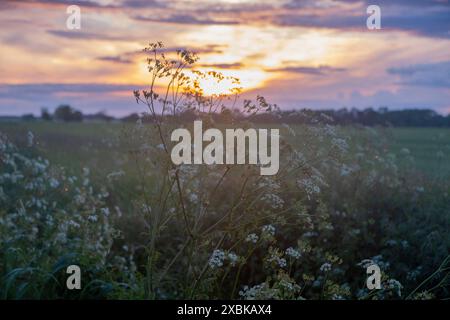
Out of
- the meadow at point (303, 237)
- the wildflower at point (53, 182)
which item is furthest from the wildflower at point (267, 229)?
the wildflower at point (53, 182)

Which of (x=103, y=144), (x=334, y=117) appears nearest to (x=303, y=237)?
(x=334, y=117)

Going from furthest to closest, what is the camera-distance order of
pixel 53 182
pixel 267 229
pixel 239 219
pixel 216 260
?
pixel 53 182 < pixel 239 219 < pixel 267 229 < pixel 216 260

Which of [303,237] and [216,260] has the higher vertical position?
[216,260]

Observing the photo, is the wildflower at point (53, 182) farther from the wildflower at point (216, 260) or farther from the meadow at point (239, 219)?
the wildflower at point (216, 260)

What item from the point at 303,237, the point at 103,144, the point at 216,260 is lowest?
the point at 303,237

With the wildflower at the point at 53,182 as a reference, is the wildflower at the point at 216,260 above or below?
below

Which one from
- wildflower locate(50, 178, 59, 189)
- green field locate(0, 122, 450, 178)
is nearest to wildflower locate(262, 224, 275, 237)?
green field locate(0, 122, 450, 178)

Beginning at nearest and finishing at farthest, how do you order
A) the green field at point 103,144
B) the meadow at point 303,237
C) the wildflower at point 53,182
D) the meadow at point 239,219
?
the meadow at point 239,219, the meadow at point 303,237, the wildflower at point 53,182, the green field at point 103,144

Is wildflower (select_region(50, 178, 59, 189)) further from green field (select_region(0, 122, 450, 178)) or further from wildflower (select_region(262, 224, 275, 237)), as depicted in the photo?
wildflower (select_region(262, 224, 275, 237))

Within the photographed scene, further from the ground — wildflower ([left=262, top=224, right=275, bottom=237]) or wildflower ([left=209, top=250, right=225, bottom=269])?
wildflower ([left=262, top=224, right=275, bottom=237])

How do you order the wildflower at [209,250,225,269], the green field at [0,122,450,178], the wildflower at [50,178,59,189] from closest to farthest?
the wildflower at [209,250,225,269], the wildflower at [50,178,59,189], the green field at [0,122,450,178]

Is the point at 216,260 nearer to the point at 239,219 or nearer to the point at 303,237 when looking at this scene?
the point at 239,219

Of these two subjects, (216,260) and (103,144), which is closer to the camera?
(216,260)
